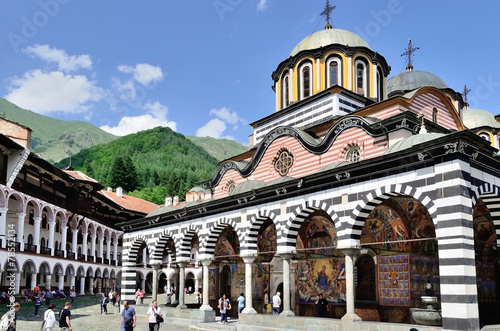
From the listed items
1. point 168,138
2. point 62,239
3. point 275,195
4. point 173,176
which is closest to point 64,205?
point 62,239

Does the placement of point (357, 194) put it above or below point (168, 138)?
below

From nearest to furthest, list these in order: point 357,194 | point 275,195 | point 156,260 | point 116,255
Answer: point 357,194
point 275,195
point 156,260
point 116,255

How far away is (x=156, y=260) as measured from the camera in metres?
22.5

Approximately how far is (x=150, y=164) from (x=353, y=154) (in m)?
76.8

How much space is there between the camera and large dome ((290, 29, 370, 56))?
23078mm

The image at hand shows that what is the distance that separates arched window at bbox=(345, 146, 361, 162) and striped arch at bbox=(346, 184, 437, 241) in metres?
4.23

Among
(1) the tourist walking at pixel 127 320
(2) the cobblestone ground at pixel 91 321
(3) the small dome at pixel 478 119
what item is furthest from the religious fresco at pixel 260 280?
(3) the small dome at pixel 478 119

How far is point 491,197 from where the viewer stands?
1286 centimetres

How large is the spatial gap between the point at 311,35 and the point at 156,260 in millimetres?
12556

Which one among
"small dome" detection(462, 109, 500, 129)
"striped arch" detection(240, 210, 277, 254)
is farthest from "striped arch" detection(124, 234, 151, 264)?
"small dome" detection(462, 109, 500, 129)

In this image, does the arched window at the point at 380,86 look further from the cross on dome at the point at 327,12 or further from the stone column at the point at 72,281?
the stone column at the point at 72,281

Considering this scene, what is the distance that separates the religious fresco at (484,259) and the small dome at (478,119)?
17.2m

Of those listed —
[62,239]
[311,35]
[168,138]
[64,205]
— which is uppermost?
[168,138]

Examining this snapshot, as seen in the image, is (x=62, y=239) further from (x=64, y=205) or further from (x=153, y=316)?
(x=153, y=316)
